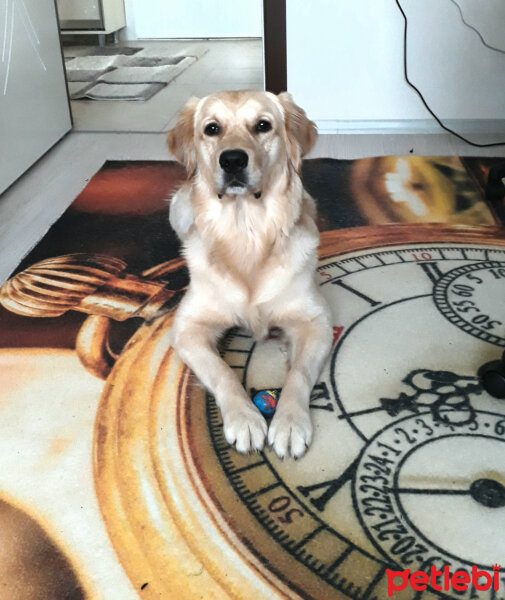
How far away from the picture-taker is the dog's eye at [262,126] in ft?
5.29

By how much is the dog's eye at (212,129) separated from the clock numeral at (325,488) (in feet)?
2.98

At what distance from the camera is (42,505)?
3.98 ft

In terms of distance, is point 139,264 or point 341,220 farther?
point 341,220

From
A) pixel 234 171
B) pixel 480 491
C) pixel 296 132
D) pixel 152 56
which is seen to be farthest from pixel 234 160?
pixel 152 56

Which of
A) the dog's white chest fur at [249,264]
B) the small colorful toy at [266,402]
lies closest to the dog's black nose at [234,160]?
the dog's white chest fur at [249,264]

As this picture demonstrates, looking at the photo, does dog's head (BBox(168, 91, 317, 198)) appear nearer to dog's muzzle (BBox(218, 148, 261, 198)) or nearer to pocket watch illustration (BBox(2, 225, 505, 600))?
dog's muzzle (BBox(218, 148, 261, 198))

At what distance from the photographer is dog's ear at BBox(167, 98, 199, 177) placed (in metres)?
1.70

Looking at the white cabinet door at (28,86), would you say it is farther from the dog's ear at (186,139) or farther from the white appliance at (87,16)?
the white appliance at (87,16)

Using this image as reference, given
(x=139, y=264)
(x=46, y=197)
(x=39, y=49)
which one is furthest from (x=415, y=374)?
(x=39, y=49)

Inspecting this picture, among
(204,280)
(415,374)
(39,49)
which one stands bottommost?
(415,374)

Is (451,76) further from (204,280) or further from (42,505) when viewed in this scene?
(42,505)

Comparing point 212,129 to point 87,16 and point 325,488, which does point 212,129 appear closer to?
point 325,488

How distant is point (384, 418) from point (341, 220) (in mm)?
1102

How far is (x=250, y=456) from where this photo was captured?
1.30 meters
